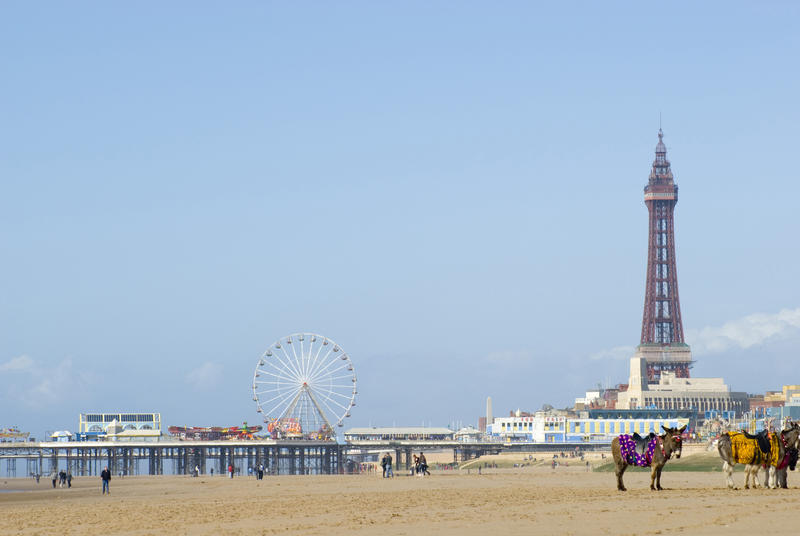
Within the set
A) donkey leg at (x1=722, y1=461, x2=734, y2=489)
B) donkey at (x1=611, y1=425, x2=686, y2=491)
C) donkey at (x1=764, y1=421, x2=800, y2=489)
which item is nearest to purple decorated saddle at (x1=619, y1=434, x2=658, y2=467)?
donkey at (x1=611, y1=425, x2=686, y2=491)

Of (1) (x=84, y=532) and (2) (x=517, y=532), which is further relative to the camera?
(1) (x=84, y=532)

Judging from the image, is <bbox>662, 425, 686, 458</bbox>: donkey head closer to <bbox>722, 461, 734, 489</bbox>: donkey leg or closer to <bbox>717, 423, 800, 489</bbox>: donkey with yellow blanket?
<bbox>717, 423, 800, 489</bbox>: donkey with yellow blanket

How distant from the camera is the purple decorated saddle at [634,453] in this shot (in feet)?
128

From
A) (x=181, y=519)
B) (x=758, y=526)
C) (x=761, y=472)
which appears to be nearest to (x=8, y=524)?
(x=181, y=519)

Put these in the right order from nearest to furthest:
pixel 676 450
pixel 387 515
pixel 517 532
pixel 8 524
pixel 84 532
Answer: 1. pixel 517 532
2. pixel 84 532
3. pixel 387 515
4. pixel 8 524
5. pixel 676 450

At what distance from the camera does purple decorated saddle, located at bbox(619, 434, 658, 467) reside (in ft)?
128

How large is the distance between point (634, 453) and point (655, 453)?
2.36 feet

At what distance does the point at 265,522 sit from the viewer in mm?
30375

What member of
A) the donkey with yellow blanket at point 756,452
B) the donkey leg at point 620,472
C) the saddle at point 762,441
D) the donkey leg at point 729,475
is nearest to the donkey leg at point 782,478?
the donkey with yellow blanket at point 756,452

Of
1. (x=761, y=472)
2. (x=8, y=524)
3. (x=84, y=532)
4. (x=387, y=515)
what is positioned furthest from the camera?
(x=761, y=472)

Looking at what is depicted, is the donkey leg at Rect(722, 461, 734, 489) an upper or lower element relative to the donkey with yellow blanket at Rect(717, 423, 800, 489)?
lower

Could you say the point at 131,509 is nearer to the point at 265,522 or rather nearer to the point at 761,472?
the point at 265,522

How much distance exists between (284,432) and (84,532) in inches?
5840

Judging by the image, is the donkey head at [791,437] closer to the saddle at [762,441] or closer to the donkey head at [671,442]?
the saddle at [762,441]
